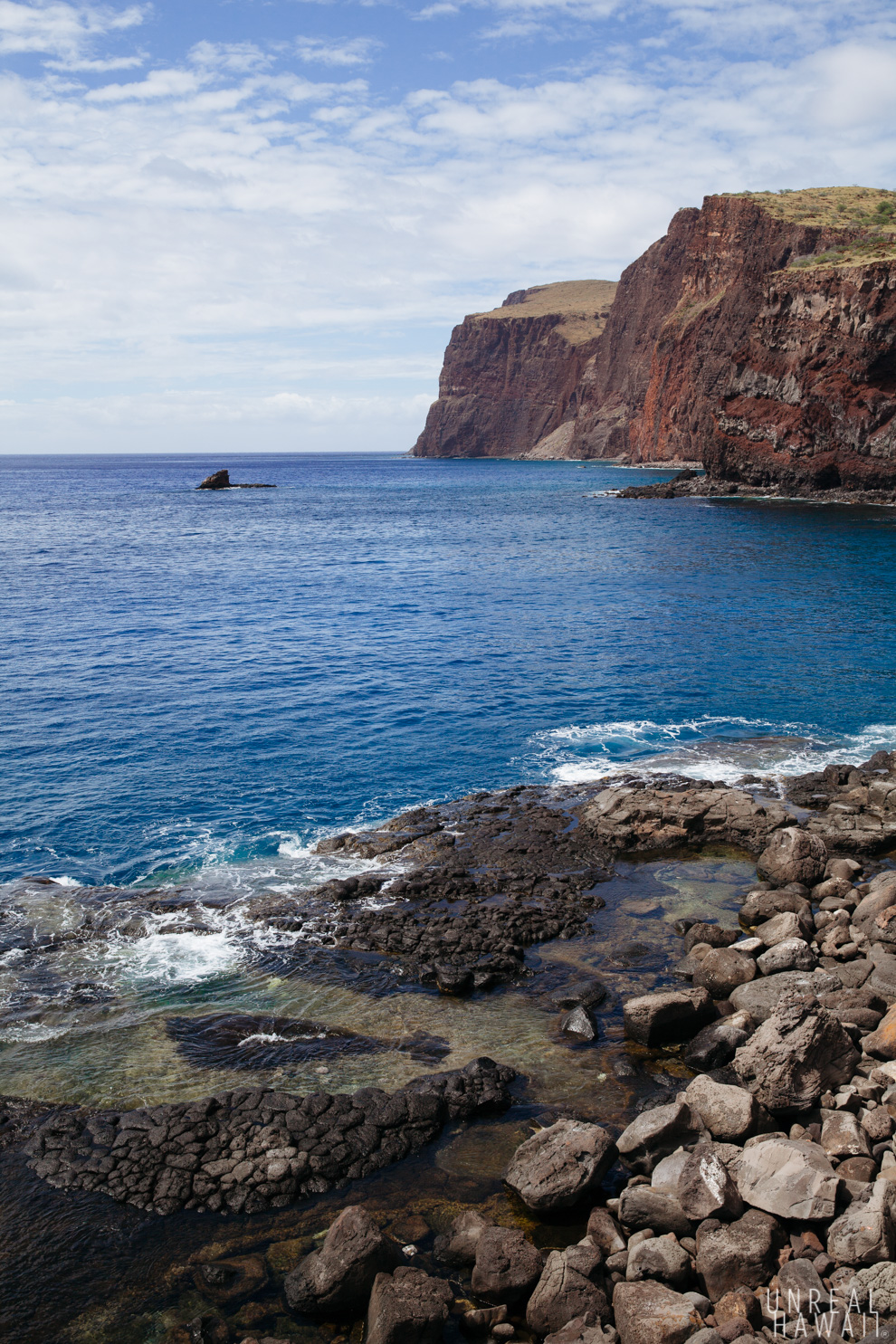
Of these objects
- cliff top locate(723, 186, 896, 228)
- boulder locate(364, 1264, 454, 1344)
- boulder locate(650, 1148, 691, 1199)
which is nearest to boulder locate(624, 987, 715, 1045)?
boulder locate(650, 1148, 691, 1199)

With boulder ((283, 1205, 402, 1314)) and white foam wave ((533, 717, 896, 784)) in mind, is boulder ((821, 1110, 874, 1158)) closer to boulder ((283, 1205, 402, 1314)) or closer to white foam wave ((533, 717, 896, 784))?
boulder ((283, 1205, 402, 1314))

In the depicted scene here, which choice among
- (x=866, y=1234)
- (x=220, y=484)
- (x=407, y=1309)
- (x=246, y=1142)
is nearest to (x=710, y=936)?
(x=866, y=1234)

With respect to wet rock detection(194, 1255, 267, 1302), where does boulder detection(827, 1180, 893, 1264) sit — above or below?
above

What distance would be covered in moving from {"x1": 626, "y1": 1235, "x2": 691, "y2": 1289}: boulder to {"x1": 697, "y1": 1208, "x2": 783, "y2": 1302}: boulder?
0.65 feet

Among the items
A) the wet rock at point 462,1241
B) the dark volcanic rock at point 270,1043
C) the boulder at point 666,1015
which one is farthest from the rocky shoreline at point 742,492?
the wet rock at point 462,1241

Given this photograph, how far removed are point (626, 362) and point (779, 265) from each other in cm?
8095

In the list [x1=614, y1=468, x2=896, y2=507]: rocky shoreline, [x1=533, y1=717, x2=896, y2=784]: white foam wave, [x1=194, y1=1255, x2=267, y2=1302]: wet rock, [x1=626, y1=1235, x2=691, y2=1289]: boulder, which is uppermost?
[x1=614, y1=468, x2=896, y2=507]: rocky shoreline

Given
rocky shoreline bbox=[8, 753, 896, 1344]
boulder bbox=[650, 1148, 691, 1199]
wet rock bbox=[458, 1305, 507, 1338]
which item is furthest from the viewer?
boulder bbox=[650, 1148, 691, 1199]

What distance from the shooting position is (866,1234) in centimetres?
877

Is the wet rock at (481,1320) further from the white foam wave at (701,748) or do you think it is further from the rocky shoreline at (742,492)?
the rocky shoreline at (742,492)

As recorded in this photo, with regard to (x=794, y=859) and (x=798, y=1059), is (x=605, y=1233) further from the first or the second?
(x=794, y=859)

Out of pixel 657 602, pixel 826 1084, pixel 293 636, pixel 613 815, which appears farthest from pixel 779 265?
pixel 826 1084

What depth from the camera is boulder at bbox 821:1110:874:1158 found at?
10.3 metres

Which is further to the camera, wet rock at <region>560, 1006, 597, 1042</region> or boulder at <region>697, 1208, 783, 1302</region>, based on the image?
wet rock at <region>560, 1006, 597, 1042</region>
